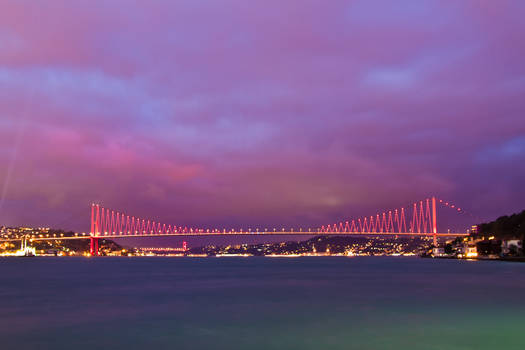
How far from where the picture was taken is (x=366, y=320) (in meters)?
16.2

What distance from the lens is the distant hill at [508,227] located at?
224 ft

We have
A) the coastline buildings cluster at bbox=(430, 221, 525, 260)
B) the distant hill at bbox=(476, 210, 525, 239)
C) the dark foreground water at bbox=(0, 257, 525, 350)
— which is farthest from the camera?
the distant hill at bbox=(476, 210, 525, 239)

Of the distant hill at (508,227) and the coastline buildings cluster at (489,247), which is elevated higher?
the distant hill at (508,227)

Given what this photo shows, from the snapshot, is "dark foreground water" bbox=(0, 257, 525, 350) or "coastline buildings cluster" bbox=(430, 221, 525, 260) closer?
"dark foreground water" bbox=(0, 257, 525, 350)

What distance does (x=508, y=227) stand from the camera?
73.3m

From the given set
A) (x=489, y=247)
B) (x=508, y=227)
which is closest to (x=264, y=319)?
(x=508, y=227)

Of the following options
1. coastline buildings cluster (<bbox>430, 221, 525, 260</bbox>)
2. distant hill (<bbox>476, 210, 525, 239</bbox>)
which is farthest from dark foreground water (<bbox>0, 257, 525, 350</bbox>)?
distant hill (<bbox>476, 210, 525, 239</bbox>)

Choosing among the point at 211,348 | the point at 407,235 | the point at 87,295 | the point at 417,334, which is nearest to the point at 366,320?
the point at 417,334

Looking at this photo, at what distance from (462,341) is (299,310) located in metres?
6.98

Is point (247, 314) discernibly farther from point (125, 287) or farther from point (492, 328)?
point (125, 287)

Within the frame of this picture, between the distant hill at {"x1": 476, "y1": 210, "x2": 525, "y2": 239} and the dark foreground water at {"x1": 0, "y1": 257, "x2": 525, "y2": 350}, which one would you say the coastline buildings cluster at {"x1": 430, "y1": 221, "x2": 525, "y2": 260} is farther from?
the dark foreground water at {"x1": 0, "y1": 257, "x2": 525, "y2": 350}

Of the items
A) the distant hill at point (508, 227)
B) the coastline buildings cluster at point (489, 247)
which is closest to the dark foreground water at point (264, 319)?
the coastline buildings cluster at point (489, 247)

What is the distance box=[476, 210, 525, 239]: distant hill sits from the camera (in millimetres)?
68194

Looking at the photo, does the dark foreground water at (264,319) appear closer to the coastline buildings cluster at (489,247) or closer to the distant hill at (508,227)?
the coastline buildings cluster at (489,247)
